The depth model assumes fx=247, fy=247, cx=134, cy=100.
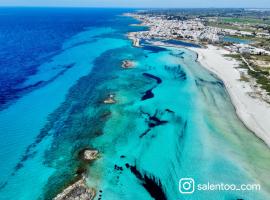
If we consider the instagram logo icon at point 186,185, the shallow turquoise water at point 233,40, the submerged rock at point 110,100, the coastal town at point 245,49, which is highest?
the instagram logo icon at point 186,185

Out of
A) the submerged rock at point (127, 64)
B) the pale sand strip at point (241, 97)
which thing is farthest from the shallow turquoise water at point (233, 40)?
the submerged rock at point (127, 64)

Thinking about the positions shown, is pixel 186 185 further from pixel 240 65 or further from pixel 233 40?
pixel 233 40

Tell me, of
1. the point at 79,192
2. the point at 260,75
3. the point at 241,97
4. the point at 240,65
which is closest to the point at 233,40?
the point at 240,65

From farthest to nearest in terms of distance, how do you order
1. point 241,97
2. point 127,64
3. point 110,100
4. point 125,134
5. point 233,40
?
point 233,40
point 127,64
point 241,97
point 110,100
point 125,134

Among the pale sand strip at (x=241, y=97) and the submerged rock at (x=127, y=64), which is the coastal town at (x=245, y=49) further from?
the submerged rock at (x=127, y=64)

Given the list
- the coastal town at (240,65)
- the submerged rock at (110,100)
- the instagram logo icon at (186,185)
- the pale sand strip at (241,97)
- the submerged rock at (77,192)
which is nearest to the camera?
the submerged rock at (77,192)

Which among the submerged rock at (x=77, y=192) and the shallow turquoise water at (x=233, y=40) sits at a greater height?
the submerged rock at (x=77, y=192)

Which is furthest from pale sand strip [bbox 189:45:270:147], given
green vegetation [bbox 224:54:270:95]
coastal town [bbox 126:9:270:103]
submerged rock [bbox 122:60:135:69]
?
submerged rock [bbox 122:60:135:69]
